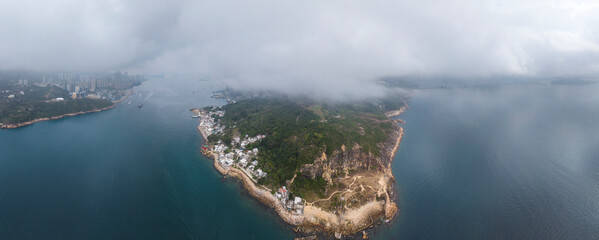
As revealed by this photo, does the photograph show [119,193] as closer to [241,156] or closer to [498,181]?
[241,156]

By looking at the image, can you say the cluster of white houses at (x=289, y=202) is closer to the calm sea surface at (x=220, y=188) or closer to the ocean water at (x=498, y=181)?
the calm sea surface at (x=220, y=188)

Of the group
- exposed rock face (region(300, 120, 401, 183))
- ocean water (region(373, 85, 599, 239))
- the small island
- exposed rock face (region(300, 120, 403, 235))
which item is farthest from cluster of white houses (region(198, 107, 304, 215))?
ocean water (region(373, 85, 599, 239))

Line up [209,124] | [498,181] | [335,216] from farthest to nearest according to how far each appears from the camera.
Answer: [209,124], [498,181], [335,216]

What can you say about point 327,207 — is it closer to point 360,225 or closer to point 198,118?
point 360,225

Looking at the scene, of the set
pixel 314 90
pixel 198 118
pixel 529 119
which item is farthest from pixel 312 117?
pixel 529 119

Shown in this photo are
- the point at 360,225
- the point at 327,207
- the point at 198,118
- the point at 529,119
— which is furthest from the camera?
the point at 529,119

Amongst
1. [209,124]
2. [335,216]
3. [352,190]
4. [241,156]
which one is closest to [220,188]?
[241,156]
